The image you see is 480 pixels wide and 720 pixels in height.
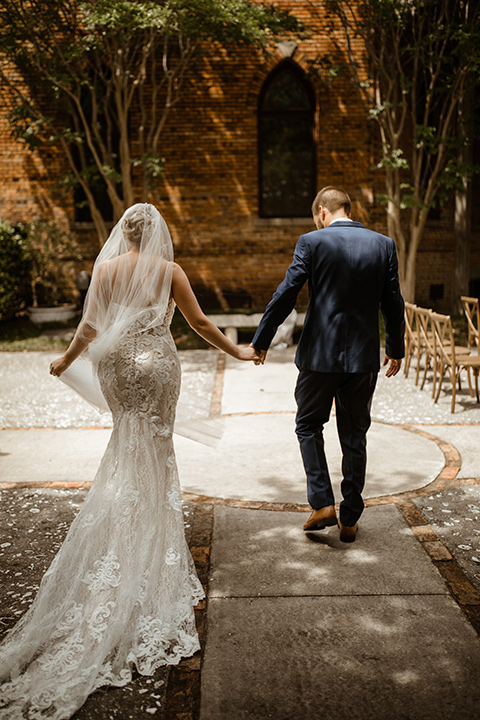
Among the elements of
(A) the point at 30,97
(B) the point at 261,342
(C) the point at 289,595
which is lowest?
(C) the point at 289,595

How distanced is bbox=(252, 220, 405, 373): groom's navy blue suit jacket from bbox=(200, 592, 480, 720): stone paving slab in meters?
1.34

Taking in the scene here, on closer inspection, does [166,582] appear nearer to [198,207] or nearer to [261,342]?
[261,342]

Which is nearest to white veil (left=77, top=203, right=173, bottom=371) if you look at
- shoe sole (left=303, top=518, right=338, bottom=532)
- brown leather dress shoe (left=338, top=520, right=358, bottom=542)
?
shoe sole (left=303, top=518, right=338, bottom=532)

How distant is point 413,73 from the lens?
13.3 meters

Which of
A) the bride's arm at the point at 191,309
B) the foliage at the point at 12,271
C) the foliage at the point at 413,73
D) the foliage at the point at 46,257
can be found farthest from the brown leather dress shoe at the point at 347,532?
the foliage at the point at 46,257

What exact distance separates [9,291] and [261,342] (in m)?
10.4

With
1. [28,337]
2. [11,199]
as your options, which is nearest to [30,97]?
[11,199]

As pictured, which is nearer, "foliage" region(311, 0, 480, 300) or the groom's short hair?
the groom's short hair

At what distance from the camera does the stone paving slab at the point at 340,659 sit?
262 cm

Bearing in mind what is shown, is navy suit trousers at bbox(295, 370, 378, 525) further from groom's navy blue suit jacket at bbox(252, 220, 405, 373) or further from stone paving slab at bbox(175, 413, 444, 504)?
stone paving slab at bbox(175, 413, 444, 504)

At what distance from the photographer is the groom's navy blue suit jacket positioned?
12.8 ft

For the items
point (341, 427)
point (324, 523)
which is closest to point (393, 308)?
point (341, 427)

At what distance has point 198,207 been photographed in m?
15.3

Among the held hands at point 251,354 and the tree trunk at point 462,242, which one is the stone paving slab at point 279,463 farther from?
the tree trunk at point 462,242
